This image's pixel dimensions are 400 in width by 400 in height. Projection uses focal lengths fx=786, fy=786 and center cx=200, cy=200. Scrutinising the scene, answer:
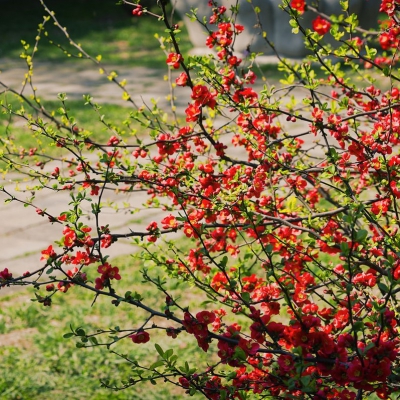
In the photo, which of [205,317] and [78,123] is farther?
[78,123]

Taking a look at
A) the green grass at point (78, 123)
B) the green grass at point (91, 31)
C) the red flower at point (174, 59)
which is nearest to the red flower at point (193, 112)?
the red flower at point (174, 59)

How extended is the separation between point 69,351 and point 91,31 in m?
14.5

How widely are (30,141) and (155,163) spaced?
535 cm

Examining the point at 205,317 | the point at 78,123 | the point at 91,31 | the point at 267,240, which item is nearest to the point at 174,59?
the point at 267,240

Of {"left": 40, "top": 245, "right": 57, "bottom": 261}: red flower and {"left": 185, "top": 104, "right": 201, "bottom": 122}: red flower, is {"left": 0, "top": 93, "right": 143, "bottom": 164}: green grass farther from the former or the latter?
{"left": 40, "top": 245, "right": 57, "bottom": 261}: red flower

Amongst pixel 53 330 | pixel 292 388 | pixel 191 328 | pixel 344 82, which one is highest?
pixel 344 82

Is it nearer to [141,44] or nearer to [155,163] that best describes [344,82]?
[155,163]

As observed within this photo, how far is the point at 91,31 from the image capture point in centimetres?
1742

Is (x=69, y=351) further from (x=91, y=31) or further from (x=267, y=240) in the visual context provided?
(x=91, y=31)

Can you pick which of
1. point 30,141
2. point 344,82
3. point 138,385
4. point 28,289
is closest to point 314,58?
point 344,82

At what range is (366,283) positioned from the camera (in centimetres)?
236

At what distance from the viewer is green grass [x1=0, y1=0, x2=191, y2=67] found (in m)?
14.4

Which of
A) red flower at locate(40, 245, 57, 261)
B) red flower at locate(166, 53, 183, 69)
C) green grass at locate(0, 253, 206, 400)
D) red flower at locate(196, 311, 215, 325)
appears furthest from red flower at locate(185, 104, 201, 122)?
green grass at locate(0, 253, 206, 400)

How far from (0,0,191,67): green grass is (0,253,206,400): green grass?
8976mm
